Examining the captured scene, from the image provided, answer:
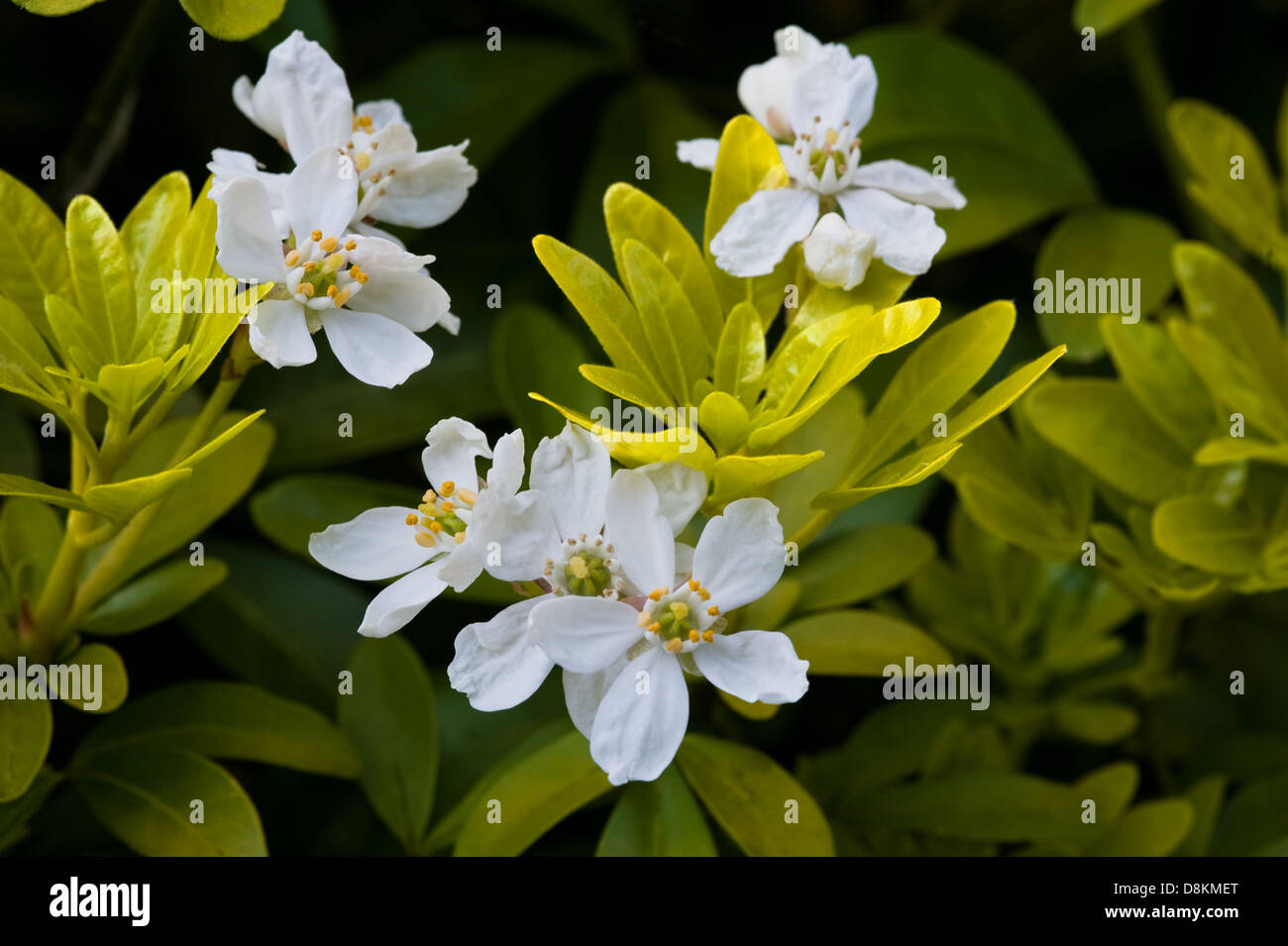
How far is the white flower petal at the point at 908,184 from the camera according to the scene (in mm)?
1089

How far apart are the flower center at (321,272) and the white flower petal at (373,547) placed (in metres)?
0.18

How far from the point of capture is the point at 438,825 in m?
1.22

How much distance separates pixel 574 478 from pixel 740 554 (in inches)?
5.5

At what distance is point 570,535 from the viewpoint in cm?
92

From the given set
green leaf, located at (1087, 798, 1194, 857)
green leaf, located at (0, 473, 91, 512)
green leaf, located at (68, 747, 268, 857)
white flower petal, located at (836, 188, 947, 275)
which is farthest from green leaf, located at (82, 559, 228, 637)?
green leaf, located at (1087, 798, 1194, 857)

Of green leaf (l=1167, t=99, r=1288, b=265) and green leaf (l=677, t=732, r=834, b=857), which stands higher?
green leaf (l=1167, t=99, r=1288, b=265)

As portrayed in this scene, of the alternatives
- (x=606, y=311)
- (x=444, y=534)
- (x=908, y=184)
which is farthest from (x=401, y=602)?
(x=908, y=184)

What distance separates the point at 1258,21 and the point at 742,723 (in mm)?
1526

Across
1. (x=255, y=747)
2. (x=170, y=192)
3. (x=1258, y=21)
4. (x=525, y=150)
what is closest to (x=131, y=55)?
(x=170, y=192)

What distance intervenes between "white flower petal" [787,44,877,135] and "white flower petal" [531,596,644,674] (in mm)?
490

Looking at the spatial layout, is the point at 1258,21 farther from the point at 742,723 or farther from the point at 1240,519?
the point at 742,723

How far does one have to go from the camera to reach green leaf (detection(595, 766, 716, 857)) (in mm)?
1121

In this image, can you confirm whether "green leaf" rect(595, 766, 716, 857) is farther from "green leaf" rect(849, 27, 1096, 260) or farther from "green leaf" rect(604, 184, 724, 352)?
"green leaf" rect(849, 27, 1096, 260)

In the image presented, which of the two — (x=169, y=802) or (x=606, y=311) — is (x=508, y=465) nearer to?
(x=606, y=311)
